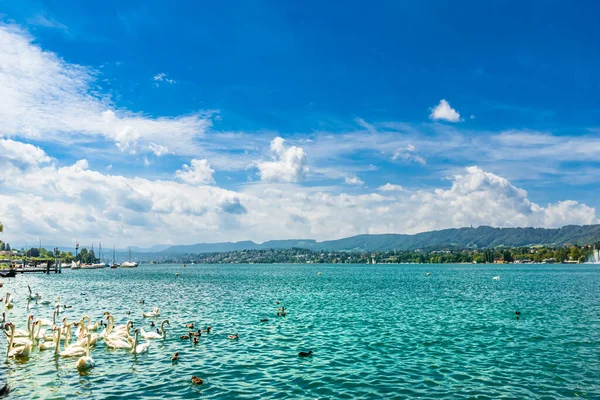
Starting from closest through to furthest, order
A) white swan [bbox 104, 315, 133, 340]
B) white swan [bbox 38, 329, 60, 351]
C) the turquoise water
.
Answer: the turquoise water < white swan [bbox 38, 329, 60, 351] < white swan [bbox 104, 315, 133, 340]

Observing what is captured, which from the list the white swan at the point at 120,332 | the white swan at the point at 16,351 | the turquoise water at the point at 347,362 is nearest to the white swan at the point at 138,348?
the turquoise water at the point at 347,362

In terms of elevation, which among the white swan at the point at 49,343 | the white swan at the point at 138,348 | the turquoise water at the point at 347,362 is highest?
the white swan at the point at 49,343

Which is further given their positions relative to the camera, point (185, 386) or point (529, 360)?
point (529, 360)

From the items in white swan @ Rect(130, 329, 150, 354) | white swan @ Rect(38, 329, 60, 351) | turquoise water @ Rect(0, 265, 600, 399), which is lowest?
turquoise water @ Rect(0, 265, 600, 399)

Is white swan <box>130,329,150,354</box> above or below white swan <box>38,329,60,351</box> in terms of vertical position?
below

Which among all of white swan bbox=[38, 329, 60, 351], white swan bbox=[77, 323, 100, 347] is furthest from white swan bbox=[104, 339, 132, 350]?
white swan bbox=[38, 329, 60, 351]

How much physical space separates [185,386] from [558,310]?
47.8 meters

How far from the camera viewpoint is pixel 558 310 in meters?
52.2

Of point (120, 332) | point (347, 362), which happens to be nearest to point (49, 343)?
point (120, 332)

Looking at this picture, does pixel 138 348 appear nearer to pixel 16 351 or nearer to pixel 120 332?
pixel 120 332

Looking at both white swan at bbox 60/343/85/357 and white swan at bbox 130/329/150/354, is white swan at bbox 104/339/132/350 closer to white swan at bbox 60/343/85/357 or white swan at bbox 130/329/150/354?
white swan at bbox 130/329/150/354

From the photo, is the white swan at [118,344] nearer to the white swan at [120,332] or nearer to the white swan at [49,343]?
the white swan at [120,332]

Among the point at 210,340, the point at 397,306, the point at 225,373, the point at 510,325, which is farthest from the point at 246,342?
the point at 397,306

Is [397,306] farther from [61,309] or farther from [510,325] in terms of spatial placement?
[61,309]
